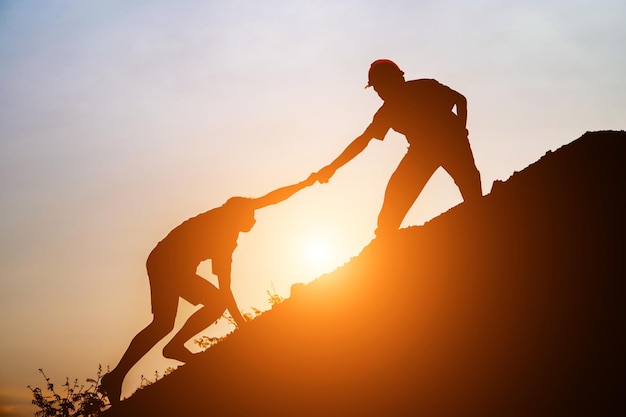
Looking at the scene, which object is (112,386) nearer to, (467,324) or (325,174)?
(325,174)

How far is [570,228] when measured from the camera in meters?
6.63

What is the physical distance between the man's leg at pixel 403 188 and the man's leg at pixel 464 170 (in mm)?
250

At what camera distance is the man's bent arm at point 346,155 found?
832 centimetres

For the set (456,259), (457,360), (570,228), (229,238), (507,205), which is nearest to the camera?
(457,360)

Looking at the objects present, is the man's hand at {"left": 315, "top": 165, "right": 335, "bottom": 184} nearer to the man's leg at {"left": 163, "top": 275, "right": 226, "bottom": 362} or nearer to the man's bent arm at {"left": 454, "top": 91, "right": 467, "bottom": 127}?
the man's bent arm at {"left": 454, "top": 91, "right": 467, "bottom": 127}

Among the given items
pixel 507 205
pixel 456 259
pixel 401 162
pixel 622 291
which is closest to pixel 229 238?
pixel 401 162

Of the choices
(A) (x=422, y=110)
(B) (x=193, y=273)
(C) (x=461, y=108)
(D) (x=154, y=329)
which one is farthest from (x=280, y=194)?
(C) (x=461, y=108)

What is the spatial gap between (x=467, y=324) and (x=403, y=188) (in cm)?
251

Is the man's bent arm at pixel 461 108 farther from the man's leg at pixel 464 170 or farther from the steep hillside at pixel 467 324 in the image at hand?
the steep hillside at pixel 467 324

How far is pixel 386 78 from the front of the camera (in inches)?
311

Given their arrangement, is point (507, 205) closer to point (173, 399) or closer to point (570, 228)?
point (570, 228)

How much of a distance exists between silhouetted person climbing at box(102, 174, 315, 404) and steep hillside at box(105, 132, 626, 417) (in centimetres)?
66

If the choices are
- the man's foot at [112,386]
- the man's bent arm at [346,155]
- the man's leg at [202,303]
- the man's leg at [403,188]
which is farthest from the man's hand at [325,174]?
the man's foot at [112,386]

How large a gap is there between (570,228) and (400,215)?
225 centimetres
